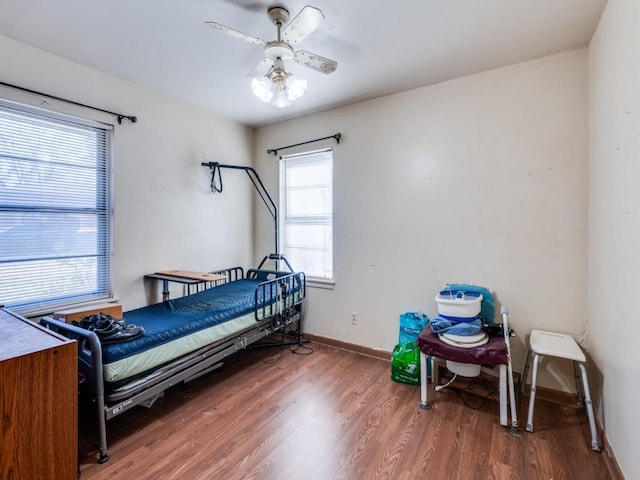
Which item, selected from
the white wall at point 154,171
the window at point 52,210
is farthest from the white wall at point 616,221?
the window at point 52,210

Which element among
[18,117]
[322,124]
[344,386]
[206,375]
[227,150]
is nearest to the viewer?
[18,117]

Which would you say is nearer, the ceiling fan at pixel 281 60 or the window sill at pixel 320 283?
the ceiling fan at pixel 281 60

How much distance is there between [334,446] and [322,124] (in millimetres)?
2947

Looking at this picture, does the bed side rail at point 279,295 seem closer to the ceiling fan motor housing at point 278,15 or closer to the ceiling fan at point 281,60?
the ceiling fan at point 281,60

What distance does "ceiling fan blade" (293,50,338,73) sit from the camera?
1799mm

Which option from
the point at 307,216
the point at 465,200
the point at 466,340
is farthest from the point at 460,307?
the point at 307,216

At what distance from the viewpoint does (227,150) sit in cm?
360

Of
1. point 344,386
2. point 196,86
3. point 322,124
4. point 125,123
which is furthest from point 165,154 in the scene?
point 344,386

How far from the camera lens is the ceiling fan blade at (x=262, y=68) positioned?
188 centimetres

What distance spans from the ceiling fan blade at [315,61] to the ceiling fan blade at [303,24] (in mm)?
83

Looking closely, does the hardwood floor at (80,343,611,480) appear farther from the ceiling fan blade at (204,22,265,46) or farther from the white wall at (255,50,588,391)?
the ceiling fan blade at (204,22,265,46)

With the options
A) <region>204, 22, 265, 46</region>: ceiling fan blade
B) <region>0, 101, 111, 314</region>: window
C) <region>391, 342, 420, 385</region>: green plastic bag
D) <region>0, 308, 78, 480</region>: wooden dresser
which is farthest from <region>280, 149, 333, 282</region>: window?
<region>0, 308, 78, 480</region>: wooden dresser

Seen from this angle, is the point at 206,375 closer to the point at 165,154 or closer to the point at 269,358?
the point at 269,358

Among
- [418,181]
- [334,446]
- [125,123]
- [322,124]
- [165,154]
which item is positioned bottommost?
[334,446]
